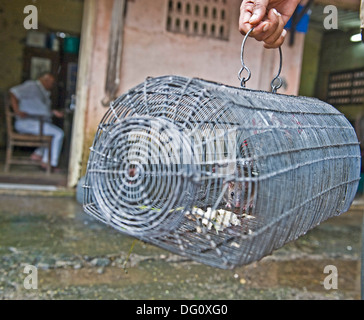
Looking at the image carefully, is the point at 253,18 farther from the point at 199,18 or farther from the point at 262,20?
the point at 199,18

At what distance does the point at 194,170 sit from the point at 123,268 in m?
2.70

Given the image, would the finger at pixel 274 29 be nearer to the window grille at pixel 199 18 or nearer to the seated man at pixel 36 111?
the window grille at pixel 199 18

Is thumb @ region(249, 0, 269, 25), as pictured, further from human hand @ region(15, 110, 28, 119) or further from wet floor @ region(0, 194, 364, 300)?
human hand @ region(15, 110, 28, 119)

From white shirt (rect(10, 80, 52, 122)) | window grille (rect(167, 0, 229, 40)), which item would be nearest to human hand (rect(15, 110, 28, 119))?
white shirt (rect(10, 80, 52, 122))

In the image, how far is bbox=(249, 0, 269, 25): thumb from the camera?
5.47 feet

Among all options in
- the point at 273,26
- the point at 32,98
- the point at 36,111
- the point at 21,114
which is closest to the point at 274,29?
the point at 273,26

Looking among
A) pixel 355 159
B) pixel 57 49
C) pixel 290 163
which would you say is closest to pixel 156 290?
pixel 355 159

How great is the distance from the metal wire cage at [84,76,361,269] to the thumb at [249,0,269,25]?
0.30m

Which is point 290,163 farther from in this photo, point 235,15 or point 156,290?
point 235,15

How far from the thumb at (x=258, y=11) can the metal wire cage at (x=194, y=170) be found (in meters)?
0.30

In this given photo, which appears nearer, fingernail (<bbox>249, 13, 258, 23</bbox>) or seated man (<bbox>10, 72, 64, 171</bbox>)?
fingernail (<bbox>249, 13, 258, 23</bbox>)

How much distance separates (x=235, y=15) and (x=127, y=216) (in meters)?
4.76

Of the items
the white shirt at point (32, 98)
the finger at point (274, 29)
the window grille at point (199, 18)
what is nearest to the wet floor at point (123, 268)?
the finger at point (274, 29)

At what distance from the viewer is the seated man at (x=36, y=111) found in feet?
21.6
